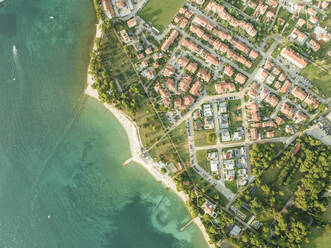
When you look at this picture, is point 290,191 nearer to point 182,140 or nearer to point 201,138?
point 201,138

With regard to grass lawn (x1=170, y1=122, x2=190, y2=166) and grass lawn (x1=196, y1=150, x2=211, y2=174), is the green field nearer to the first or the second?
grass lawn (x1=196, y1=150, x2=211, y2=174)

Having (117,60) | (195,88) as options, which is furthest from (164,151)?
(117,60)

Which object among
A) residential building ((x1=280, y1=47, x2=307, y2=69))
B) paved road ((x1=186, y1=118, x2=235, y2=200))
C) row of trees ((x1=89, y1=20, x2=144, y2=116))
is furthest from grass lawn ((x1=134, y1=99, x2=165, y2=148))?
residential building ((x1=280, y1=47, x2=307, y2=69))

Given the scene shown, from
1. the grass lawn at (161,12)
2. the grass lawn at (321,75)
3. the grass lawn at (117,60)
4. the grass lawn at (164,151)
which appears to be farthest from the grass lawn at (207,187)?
the grass lawn at (161,12)

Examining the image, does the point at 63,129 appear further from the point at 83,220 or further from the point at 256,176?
the point at 256,176

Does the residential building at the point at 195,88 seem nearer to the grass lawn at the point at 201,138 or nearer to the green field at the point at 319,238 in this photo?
the grass lawn at the point at 201,138

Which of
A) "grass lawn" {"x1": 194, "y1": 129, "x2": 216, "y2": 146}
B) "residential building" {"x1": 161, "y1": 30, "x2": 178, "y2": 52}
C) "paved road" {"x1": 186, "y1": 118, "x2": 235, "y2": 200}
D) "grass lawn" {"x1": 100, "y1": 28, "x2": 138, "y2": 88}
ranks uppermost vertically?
"residential building" {"x1": 161, "y1": 30, "x2": 178, "y2": 52}
